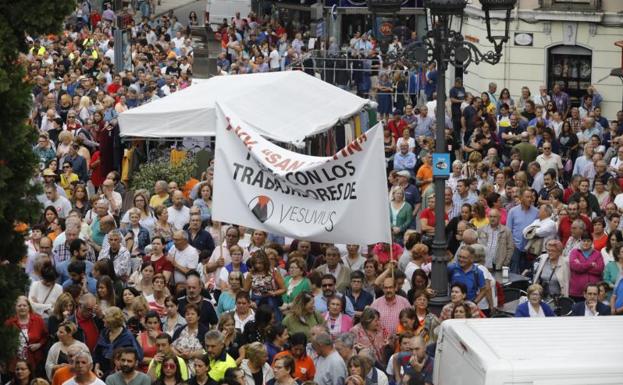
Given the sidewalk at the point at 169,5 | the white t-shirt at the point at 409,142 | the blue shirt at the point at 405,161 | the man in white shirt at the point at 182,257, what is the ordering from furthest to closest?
the sidewalk at the point at 169,5 → the white t-shirt at the point at 409,142 → the blue shirt at the point at 405,161 → the man in white shirt at the point at 182,257

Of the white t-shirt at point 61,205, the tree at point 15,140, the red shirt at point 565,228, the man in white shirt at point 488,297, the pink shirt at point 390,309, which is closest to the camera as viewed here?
the tree at point 15,140

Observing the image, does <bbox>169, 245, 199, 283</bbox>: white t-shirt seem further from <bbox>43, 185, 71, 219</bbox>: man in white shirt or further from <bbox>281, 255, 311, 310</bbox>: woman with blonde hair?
<bbox>43, 185, 71, 219</bbox>: man in white shirt

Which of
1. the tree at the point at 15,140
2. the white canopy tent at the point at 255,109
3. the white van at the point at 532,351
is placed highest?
the tree at the point at 15,140

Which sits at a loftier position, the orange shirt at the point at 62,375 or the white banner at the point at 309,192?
the white banner at the point at 309,192

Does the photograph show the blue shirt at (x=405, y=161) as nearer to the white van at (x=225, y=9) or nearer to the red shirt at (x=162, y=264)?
the red shirt at (x=162, y=264)

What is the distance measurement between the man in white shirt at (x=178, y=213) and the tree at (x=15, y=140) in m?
8.07

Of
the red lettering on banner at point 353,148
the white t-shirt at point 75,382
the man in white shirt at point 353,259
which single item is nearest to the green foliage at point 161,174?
the man in white shirt at point 353,259

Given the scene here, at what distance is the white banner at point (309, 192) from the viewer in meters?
18.1

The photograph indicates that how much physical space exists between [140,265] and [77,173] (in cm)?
772

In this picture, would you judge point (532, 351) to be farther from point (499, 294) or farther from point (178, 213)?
point (178, 213)

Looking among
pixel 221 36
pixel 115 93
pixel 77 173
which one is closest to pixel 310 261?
pixel 77 173

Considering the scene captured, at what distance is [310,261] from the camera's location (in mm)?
19750

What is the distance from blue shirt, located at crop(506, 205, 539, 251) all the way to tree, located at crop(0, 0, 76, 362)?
9396mm

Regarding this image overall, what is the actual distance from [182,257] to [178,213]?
251 cm
